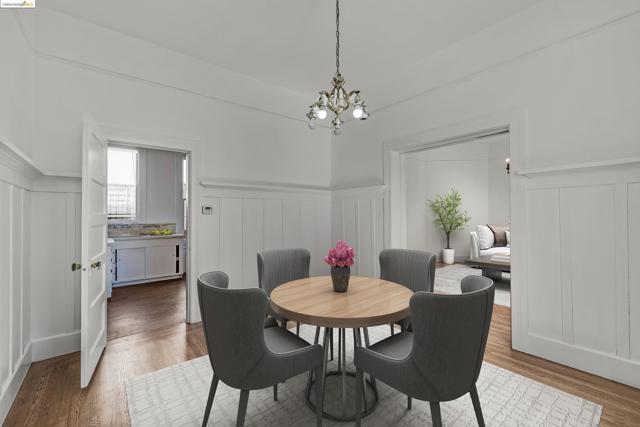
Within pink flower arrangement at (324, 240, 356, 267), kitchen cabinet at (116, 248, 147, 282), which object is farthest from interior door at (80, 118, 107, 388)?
kitchen cabinet at (116, 248, 147, 282)

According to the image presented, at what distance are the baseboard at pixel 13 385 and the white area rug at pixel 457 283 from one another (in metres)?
4.86

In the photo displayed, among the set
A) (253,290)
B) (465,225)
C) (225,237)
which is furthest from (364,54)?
(465,225)

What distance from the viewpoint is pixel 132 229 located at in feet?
18.5

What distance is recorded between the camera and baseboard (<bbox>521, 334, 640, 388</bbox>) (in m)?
2.09

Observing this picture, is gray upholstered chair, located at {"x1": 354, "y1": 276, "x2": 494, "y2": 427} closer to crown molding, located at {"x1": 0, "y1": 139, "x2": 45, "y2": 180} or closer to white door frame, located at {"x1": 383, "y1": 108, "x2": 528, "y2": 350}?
white door frame, located at {"x1": 383, "y1": 108, "x2": 528, "y2": 350}

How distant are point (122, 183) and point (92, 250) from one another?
403 cm

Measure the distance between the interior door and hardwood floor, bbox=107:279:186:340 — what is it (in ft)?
1.74

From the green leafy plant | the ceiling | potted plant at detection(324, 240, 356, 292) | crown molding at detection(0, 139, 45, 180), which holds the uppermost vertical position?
the ceiling

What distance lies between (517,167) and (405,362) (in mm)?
2198

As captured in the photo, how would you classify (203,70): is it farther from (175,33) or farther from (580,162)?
(580,162)

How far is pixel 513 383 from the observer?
7.02ft

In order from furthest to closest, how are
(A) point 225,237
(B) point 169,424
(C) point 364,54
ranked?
(A) point 225,237 → (C) point 364,54 → (B) point 169,424

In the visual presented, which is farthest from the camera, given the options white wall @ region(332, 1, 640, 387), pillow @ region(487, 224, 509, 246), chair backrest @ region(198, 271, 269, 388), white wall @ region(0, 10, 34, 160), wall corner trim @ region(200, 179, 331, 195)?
pillow @ region(487, 224, 509, 246)

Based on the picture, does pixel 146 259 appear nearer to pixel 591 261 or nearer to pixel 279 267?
pixel 279 267
